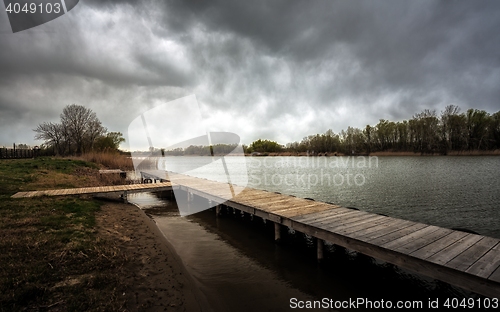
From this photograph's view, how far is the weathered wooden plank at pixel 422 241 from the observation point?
432 centimetres

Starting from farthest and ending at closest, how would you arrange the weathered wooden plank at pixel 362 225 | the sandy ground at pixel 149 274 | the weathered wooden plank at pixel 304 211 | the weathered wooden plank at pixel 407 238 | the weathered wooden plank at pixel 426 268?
the weathered wooden plank at pixel 304 211 → the weathered wooden plank at pixel 362 225 → the weathered wooden plank at pixel 407 238 → the sandy ground at pixel 149 274 → the weathered wooden plank at pixel 426 268

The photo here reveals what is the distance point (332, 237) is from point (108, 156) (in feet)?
94.5

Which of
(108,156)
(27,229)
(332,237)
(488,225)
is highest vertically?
(108,156)

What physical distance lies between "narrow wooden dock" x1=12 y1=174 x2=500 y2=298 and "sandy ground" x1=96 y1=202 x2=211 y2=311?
2.83 m

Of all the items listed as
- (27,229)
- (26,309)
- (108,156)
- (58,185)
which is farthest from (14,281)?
(108,156)

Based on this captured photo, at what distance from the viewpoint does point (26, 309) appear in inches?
116

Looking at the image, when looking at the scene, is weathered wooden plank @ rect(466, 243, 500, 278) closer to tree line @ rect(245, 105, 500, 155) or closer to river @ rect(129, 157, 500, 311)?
river @ rect(129, 157, 500, 311)

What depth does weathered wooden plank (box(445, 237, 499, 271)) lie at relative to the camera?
368 cm

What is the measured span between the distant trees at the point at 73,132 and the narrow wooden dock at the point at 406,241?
42.1m

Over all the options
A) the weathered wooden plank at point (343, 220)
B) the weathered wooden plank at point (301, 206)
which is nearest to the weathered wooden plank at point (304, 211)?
the weathered wooden plank at point (301, 206)

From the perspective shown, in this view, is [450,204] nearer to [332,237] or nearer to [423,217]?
[423,217]

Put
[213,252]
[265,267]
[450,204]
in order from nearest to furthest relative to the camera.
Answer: [265,267]
[213,252]
[450,204]

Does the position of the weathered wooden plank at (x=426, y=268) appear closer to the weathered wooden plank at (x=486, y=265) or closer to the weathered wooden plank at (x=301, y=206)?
the weathered wooden plank at (x=486, y=265)

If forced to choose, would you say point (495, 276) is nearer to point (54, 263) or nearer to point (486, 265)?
point (486, 265)
